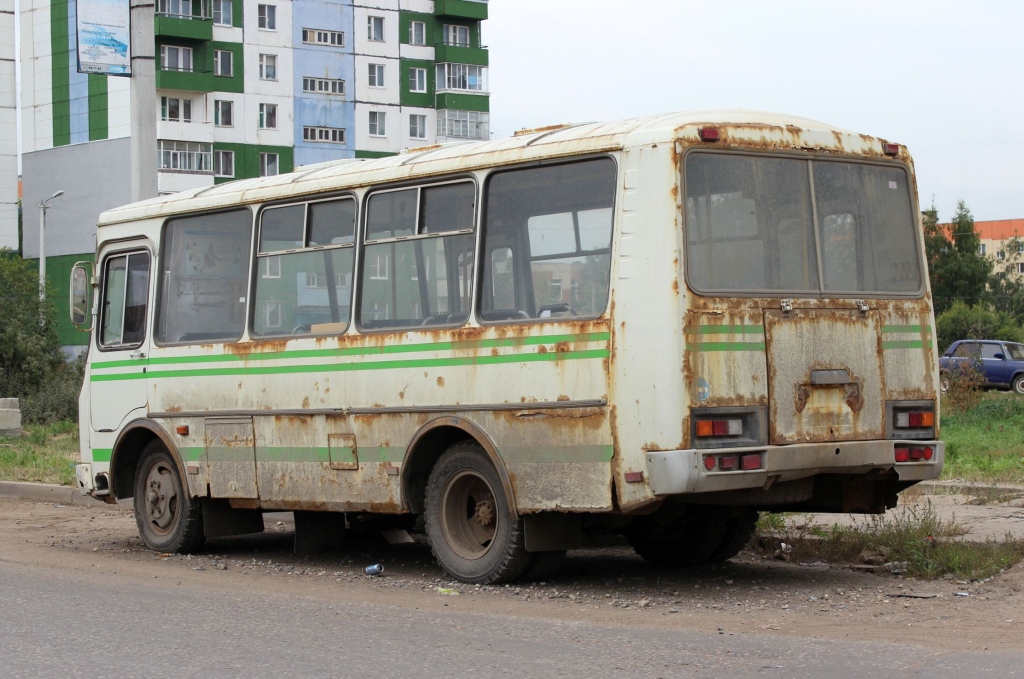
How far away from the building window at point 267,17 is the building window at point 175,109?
5852mm

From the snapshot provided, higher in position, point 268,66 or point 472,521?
point 268,66

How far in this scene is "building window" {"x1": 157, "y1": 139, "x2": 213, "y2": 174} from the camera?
70812 mm

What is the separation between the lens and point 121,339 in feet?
42.4

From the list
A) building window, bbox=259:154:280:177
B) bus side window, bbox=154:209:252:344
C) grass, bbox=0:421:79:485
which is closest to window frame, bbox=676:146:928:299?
bus side window, bbox=154:209:252:344

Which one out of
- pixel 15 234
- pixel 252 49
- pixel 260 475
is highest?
pixel 252 49

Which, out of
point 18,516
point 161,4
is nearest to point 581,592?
point 18,516

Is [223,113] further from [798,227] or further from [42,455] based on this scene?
[798,227]

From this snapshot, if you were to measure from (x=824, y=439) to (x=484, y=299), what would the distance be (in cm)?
235

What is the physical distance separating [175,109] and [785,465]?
2605 inches

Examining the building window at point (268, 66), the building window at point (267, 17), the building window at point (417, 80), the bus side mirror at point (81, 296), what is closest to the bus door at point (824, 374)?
the bus side mirror at point (81, 296)

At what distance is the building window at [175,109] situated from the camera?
233 ft

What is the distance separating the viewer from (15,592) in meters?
9.41

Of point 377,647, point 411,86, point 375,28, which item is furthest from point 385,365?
point 411,86

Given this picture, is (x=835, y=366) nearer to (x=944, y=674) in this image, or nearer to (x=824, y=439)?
(x=824, y=439)
